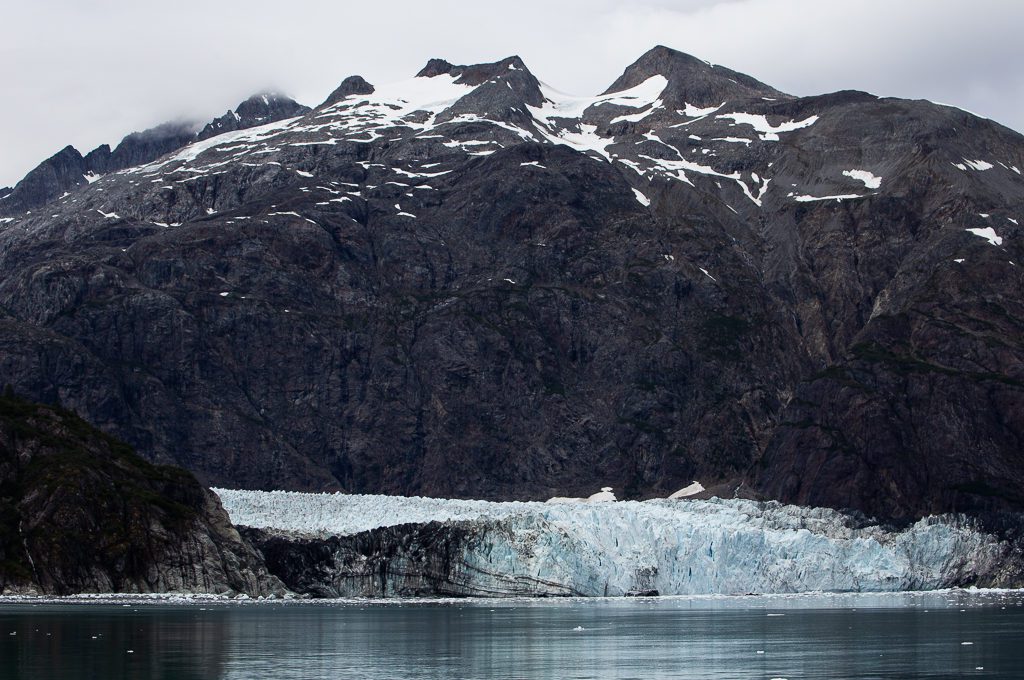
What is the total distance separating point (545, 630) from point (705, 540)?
70669mm

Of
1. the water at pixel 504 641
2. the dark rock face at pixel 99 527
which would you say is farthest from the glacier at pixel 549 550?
the water at pixel 504 641

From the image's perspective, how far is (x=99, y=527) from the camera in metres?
160

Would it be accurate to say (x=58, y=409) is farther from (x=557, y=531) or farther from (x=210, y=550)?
(x=557, y=531)

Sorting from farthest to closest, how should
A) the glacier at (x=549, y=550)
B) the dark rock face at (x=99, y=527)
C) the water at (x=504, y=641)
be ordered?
the glacier at (x=549, y=550) < the dark rock face at (x=99, y=527) < the water at (x=504, y=641)

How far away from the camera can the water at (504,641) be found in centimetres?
8269

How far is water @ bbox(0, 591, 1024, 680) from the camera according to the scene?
82.7m

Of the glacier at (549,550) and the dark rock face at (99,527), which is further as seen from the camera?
the glacier at (549,550)

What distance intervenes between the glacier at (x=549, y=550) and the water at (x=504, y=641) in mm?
15789

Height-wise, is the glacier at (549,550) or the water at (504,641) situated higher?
the glacier at (549,550)

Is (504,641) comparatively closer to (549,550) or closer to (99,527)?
(549,550)

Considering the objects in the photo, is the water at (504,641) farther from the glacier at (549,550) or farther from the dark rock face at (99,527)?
the glacier at (549,550)

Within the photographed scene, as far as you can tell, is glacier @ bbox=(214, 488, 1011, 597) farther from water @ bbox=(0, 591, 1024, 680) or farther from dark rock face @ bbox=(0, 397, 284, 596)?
water @ bbox=(0, 591, 1024, 680)

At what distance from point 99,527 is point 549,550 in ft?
161

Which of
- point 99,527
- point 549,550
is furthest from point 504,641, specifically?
point 99,527
